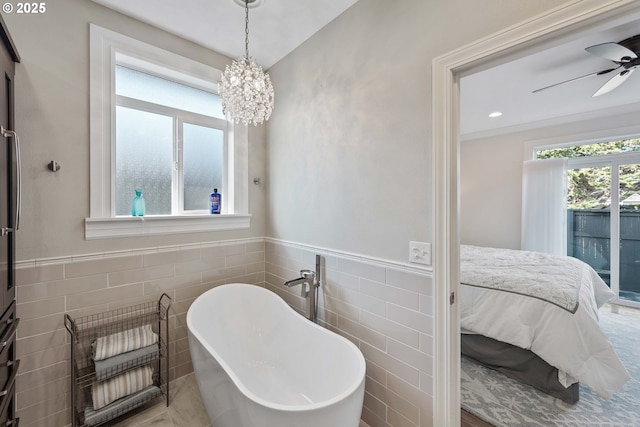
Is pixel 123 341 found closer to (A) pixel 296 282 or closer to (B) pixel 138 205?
(B) pixel 138 205

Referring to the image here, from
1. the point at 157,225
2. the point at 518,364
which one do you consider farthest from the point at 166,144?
the point at 518,364

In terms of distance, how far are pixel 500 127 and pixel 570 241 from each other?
6.84 ft

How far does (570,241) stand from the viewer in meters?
3.98

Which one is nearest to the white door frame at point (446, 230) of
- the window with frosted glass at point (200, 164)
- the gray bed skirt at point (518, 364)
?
the gray bed skirt at point (518, 364)

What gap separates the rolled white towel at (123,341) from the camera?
151 cm

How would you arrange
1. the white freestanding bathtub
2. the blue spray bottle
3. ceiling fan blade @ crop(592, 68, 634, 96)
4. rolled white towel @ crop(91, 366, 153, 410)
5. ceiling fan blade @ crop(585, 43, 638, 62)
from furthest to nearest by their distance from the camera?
the blue spray bottle
ceiling fan blade @ crop(592, 68, 634, 96)
ceiling fan blade @ crop(585, 43, 638, 62)
rolled white towel @ crop(91, 366, 153, 410)
the white freestanding bathtub

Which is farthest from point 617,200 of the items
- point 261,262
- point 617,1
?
point 261,262

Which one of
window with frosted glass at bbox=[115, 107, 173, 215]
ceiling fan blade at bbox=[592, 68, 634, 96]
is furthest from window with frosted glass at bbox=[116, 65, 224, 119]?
ceiling fan blade at bbox=[592, 68, 634, 96]

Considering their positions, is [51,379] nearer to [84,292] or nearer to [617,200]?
[84,292]

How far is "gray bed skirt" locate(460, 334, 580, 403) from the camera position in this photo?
1810 mm

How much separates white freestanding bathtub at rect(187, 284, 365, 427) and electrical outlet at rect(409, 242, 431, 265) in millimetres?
569

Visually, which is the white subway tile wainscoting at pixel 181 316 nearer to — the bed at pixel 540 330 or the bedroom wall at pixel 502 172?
the bed at pixel 540 330

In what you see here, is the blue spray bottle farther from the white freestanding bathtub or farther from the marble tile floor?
the marble tile floor

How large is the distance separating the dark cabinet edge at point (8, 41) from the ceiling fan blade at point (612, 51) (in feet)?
10.8
